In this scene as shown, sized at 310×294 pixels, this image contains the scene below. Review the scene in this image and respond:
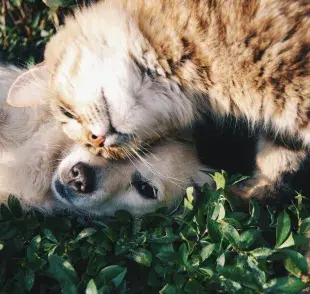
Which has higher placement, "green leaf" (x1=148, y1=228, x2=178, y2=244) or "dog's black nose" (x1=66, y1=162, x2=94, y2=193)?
"dog's black nose" (x1=66, y1=162, x2=94, y2=193)

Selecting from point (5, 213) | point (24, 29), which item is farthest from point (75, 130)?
point (24, 29)

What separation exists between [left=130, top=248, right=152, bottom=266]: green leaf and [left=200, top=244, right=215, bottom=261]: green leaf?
21 cm

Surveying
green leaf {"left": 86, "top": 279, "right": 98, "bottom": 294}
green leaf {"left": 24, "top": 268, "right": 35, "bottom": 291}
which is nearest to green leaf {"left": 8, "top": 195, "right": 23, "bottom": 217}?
green leaf {"left": 24, "top": 268, "right": 35, "bottom": 291}

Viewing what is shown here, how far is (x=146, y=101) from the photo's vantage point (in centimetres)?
219

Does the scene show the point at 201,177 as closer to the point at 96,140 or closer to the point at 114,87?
the point at 96,140

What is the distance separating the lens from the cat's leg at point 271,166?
8.03 feet

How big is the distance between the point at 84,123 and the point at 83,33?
0.40 metres

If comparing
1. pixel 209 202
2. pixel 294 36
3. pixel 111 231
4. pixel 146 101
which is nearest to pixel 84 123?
pixel 146 101

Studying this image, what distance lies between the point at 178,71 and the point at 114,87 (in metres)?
0.27

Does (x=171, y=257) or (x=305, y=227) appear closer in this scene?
(x=171, y=257)

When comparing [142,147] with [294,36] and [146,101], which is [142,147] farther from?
[294,36]

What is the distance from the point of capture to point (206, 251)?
1.97 meters

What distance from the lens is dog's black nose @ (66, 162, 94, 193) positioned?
2.56m

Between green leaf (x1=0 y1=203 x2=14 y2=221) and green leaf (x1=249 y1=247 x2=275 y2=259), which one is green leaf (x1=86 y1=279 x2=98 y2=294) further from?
green leaf (x1=0 y1=203 x2=14 y2=221)
